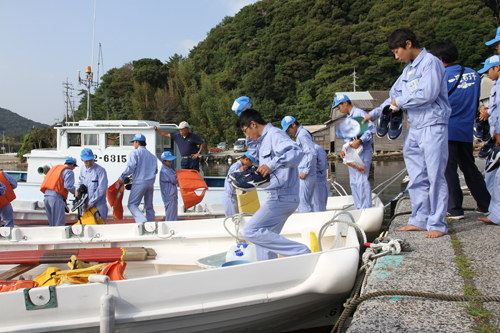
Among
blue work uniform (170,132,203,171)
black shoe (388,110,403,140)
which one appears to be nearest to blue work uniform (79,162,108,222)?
blue work uniform (170,132,203,171)

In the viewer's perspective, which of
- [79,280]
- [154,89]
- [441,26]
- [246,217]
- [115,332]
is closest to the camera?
[115,332]

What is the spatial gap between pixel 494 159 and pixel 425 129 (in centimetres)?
115

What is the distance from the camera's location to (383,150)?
1602 inches

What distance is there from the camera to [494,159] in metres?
3.77

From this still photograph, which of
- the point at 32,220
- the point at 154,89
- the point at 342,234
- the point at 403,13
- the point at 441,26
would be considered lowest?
the point at 32,220

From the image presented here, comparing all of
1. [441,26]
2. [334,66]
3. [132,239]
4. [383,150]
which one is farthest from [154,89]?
[132,239]

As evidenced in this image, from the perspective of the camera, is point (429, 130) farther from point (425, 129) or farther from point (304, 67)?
point (304, 67)

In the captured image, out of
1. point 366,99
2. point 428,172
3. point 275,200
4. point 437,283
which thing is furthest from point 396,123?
point 366,99

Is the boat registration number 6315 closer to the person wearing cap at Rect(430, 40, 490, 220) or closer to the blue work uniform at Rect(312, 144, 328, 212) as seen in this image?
the blue work uniform at Rect(312, 144, 328, 212)

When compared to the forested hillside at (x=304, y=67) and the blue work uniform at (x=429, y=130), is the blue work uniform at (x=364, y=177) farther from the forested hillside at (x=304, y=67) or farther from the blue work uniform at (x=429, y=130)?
the forested hillside at (x=304, y=67)

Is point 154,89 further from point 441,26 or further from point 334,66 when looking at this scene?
point 441,26

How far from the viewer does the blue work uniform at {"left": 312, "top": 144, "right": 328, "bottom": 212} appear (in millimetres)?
A: 6109

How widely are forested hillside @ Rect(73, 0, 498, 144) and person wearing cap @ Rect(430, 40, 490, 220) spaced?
48.1m

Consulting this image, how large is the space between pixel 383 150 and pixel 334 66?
2321 centimetres
